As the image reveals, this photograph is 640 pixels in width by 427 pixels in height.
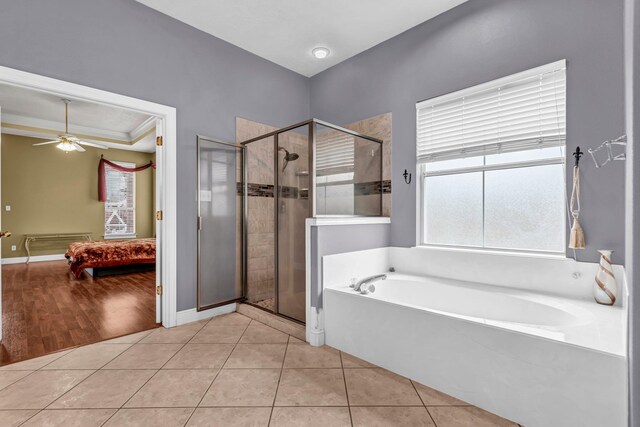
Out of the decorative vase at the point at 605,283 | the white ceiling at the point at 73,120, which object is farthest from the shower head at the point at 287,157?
the white ceiling at the point at 73,120

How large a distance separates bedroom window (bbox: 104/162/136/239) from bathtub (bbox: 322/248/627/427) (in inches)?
269

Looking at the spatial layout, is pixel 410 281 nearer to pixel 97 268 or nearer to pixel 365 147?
pixel 365 147

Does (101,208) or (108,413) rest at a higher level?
(101,208)

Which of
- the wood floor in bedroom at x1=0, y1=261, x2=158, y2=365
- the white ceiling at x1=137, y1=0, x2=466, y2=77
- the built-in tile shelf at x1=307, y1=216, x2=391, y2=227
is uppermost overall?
the white ceiling at x1=137, y1=0, x2=466, y2=77

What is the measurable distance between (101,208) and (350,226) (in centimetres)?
679

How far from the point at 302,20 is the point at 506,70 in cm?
188

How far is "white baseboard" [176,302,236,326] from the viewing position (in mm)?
2827

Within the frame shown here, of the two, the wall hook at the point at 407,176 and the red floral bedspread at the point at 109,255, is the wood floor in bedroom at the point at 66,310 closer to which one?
the red floral bedspread at the point at 109,255

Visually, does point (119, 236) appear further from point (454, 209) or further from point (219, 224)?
point (454, 209)

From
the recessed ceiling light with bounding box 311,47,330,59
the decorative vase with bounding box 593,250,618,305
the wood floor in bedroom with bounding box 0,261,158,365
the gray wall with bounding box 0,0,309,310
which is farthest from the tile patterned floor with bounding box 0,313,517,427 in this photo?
the recessed ceiling light with bounding box 311,47,330,59

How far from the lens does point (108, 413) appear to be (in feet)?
5.05

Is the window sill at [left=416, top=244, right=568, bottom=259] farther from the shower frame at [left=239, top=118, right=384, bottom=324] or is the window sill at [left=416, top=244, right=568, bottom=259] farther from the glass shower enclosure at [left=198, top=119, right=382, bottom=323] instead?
the shower frame at [left=239, top=118, right=384, bottom=324]

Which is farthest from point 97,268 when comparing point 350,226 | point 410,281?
point 410,281

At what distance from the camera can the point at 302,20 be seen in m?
2.87
